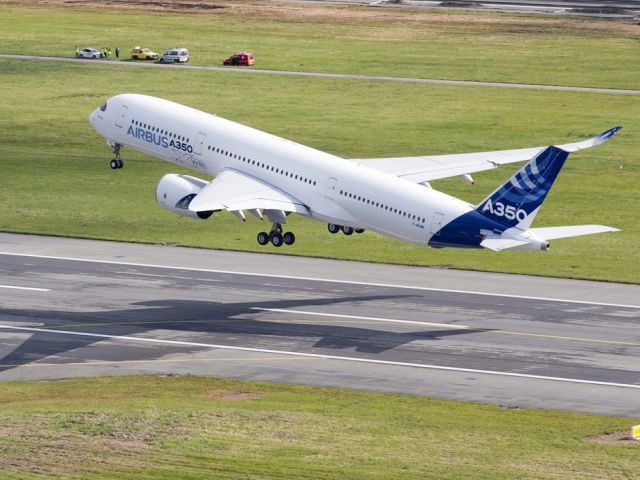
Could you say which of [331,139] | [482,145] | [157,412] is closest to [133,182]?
[331,139]

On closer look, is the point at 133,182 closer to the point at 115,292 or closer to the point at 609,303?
the point at 115,292

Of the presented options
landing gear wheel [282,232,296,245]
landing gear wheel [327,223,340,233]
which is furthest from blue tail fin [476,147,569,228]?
landing gear wheel [327,223,340,233]

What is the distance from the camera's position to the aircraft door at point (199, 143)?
3654 inches

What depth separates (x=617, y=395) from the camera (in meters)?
69.1

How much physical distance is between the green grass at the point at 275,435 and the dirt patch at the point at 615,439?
1.38 ft

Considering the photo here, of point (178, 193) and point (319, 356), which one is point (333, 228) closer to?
point (178, 193)

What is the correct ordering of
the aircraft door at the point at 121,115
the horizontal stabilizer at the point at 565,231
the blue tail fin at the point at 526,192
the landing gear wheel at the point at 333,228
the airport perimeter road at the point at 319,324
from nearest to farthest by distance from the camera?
the airport perimeter road at the point at 319,324, the blue tail fin at the point at 526,192, the horizontal stabilizer at the point at 565,231, the landing gear wheel at the point at 333,228, the aircraft door at the point at 121,115

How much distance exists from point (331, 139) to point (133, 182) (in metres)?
23.4

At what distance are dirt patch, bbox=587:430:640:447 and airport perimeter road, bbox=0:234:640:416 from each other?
369 cm

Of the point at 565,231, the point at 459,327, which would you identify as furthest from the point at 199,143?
the point at 565,231

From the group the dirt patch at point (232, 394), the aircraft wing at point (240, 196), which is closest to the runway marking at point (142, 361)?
the dirt patch at point (232, 394)

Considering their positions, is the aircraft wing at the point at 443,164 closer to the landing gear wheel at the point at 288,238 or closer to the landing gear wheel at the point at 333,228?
the landing gear wheel at the point at 333,228

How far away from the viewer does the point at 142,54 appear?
561 feet

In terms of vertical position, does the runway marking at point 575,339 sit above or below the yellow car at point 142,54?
below
